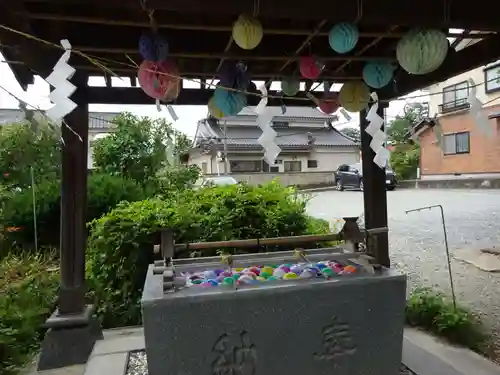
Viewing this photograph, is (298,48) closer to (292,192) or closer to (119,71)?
(119,71)

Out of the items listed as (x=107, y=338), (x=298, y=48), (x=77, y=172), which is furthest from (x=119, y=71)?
(x=107, y=338)

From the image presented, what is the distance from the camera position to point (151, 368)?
1.75 metres

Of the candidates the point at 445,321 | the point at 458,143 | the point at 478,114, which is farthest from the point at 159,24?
the point at 458,143

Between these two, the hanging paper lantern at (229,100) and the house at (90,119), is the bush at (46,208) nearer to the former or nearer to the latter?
the house at (90,119)

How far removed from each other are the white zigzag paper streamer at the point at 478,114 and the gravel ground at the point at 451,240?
6.26 ft

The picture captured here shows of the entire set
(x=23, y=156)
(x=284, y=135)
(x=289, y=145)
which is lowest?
(x=23, y=156)

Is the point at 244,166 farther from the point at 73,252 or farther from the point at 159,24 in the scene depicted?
the point at 159,24

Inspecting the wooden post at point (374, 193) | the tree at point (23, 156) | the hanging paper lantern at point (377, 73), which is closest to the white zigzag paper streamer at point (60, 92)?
the hanging paper lantern at point (377, 73)

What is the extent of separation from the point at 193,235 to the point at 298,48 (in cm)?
204

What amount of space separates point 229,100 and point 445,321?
2.41 meters

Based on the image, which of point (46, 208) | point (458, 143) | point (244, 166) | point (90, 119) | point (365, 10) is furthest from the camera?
point (244, 166)

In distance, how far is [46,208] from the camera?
5395 mm

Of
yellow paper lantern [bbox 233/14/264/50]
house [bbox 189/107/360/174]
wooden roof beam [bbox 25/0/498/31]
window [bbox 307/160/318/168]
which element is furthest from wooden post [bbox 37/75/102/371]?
window [bbox 307/160/318/168]

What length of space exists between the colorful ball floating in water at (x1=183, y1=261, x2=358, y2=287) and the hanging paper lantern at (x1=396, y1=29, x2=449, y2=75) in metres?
1.15
